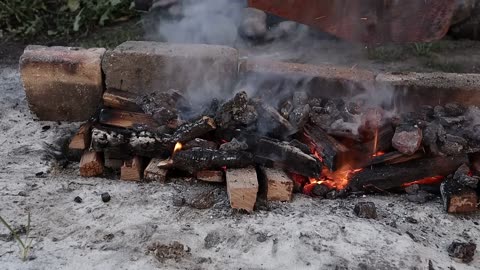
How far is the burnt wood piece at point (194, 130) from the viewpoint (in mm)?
3301

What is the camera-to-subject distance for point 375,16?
350 centimetres

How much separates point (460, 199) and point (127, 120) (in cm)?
211

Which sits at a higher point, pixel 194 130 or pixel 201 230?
pixel 194 130

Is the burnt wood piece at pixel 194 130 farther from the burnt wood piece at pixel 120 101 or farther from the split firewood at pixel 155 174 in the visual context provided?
the burnt wood piece at pixel 120 101

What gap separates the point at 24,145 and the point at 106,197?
0.98 meters

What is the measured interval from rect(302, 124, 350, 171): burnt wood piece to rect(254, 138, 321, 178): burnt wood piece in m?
0.08

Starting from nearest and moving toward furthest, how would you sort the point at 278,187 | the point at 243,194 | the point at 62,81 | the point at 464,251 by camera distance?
the point at 464,251 → the point at 243,194 → the point at 278,187 → the point at 62,81

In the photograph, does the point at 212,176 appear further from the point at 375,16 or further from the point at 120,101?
the point at 375,16

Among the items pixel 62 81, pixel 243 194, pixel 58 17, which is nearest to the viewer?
pixel 243 194

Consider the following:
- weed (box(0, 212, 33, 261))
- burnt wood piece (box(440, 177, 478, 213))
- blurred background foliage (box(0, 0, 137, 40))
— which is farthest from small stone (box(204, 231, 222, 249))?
blurred background foliage (box(0, 0, 137, 40))

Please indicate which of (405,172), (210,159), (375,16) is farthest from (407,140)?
(210,159)

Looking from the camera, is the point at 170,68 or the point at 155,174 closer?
the point at 155,174

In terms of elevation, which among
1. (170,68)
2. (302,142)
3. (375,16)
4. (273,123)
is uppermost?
(375,16)

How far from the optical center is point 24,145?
12.1 feet
